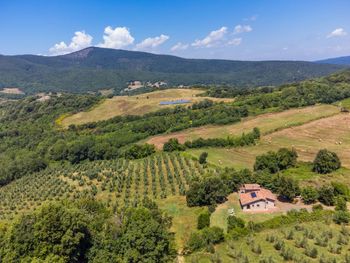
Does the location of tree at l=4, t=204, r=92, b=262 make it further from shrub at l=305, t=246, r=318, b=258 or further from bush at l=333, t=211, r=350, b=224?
bush at l=333, t=211, r=350, b=224

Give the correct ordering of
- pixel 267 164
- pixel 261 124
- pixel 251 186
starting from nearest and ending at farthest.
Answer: pixel 251 186 < pixel 267 164 < pixel 261 124

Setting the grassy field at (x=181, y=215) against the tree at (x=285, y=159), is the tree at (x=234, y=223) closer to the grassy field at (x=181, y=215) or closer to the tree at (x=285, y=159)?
the grassy field at (x=181, y=215)

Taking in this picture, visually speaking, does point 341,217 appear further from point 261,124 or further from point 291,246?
point 261,124

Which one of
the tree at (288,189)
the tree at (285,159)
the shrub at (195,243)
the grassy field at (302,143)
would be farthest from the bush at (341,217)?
the grassy field at (302,143)

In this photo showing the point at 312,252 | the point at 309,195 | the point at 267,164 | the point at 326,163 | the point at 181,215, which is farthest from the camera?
the point at 267,164

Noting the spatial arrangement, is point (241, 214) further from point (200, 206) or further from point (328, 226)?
point (328, 226)

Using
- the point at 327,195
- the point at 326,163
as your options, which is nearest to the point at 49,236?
the point at 327,195

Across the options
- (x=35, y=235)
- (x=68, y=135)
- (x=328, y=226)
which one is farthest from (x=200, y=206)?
(x=68, y=135)
